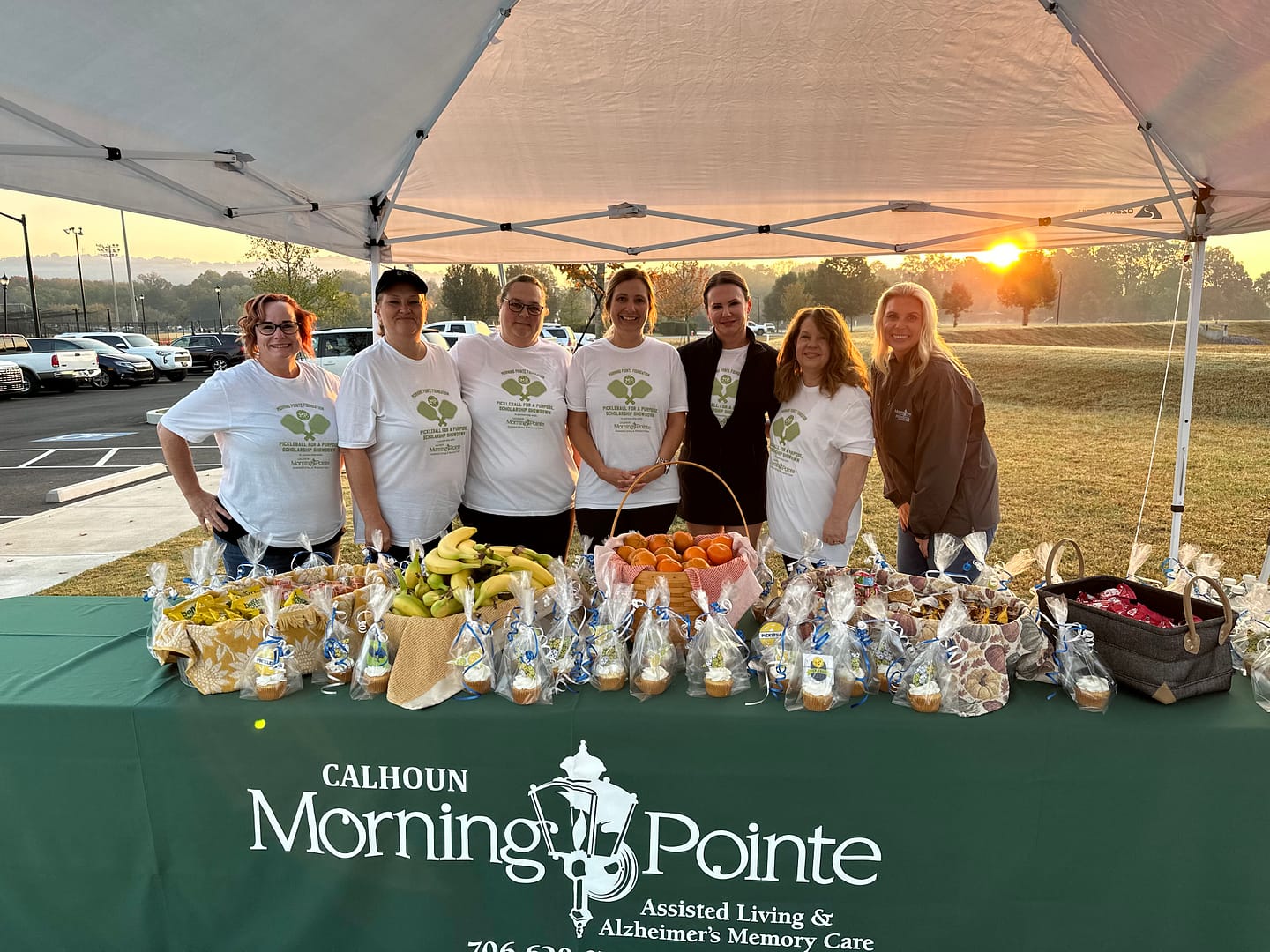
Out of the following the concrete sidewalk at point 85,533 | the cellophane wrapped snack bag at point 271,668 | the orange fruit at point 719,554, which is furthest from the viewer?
the concrete sidewalk at point 85,533

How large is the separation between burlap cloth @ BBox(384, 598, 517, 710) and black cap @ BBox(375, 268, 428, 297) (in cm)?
151

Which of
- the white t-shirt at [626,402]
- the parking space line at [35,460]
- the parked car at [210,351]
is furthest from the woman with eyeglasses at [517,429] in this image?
the parked car at [210,351]

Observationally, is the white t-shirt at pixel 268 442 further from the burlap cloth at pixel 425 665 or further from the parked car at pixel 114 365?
the parked car at pixel 114 365

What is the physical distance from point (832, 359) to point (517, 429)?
1.27 metres

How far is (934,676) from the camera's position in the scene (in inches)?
67.2

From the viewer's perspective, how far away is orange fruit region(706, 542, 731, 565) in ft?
6.75

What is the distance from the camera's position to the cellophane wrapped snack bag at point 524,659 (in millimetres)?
1741

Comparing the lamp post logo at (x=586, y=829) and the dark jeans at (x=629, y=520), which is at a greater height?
the dark jeans at (x=629, y=520)

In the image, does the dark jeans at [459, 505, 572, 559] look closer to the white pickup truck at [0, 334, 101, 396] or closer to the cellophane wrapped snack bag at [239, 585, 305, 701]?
the cellophane wrapped snack bag at [239, 585, 305, 701]

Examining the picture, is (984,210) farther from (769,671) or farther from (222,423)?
(222,423)

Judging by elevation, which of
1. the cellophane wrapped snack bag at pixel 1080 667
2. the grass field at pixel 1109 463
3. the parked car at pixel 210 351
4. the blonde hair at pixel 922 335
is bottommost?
the grass field at pixel 1109 463

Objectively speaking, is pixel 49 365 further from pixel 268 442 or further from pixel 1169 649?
pixel 1169 649

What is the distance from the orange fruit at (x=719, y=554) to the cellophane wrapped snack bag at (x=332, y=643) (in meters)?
0.96

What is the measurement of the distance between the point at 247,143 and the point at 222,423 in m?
1.15
